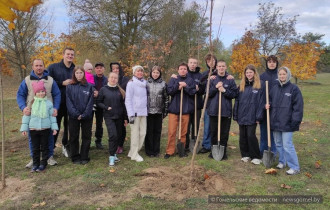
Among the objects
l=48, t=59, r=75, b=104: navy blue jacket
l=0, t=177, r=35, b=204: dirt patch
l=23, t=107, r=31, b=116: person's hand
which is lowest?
l=0, t=177, r=35, b=204: dirt patch

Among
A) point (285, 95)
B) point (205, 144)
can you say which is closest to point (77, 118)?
point (205, 144)

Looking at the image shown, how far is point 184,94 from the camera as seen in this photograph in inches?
238

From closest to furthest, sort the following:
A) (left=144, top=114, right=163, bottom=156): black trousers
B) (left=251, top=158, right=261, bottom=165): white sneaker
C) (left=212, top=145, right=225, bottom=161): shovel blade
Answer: (left=251, top=158, right=261, bottom=165): white sneaker, (left=212, top=145, right=225, bottom=161): shovel blade, (left=144, top=114, right=163, bottom=156): black trousers

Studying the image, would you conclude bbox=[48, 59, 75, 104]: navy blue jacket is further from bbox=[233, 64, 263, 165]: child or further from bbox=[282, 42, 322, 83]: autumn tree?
bbox=[282, 42, 322, 83]: autumn tree

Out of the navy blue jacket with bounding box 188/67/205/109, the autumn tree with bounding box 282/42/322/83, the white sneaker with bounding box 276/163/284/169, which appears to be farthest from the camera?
the autumn tree with bounding box 282/42/322/83

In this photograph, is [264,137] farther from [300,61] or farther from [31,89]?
[300,61]

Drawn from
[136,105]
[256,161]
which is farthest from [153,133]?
[256,161]

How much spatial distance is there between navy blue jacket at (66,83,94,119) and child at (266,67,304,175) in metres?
3.74

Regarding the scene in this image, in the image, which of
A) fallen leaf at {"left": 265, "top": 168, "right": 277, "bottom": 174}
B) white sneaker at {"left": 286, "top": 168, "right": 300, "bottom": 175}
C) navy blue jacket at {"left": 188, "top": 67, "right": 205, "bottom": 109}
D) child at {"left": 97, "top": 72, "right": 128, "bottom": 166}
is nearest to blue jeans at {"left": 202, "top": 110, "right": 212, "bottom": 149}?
navy blue jacket at {"left": 188, "top": 67, "right": 205, "bottom": 109}

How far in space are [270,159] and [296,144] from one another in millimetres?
2382

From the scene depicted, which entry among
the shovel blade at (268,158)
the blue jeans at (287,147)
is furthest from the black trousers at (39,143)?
the blue jeans at (287,147)

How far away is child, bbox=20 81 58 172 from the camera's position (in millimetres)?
4871

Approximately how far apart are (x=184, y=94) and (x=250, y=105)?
58.6 inches

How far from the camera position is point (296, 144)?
713 cm
